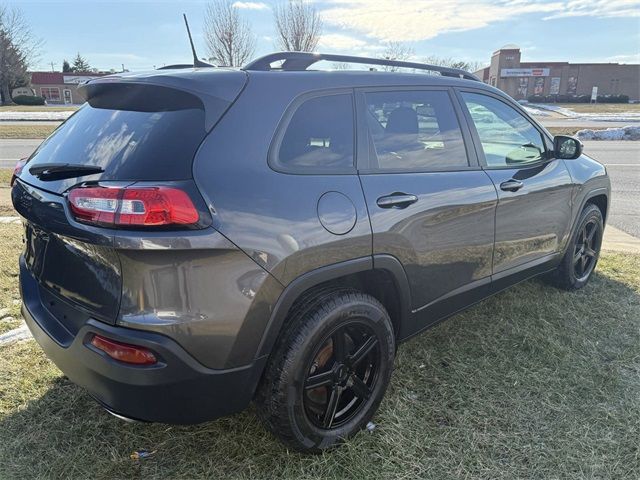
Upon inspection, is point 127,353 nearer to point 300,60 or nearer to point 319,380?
point 319,380

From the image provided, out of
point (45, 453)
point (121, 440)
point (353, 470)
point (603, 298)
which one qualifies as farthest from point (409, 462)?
point (603, 298)

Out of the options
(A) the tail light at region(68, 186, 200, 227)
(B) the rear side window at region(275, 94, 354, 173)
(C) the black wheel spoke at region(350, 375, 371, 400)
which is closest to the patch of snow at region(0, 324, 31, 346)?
(A) the tail light at region(68, 186, 200, 227)

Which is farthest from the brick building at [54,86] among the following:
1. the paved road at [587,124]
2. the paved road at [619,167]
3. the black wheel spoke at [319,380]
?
the black wheel spoke at [319,380]

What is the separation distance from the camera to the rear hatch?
1.86m

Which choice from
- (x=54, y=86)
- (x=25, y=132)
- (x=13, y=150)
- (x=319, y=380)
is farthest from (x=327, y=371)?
(x=54, y=86)

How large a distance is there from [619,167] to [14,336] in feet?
42.0

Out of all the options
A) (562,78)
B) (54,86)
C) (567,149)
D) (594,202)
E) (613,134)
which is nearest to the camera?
(567,149)

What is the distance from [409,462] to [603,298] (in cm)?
278

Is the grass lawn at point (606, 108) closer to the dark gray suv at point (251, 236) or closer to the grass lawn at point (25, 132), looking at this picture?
the grass lawn at point (25, 132)

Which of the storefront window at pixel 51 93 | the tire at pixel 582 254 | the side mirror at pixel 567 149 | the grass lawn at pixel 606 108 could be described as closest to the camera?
the side mirror at pixel 567 149

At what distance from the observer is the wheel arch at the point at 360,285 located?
6.88 ft

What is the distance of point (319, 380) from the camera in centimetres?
236

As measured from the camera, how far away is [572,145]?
384cm

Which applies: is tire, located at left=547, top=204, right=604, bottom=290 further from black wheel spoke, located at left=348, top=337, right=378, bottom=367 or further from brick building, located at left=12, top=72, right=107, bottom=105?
brick building, located at left=12, top=72, right=107, bottom=105
